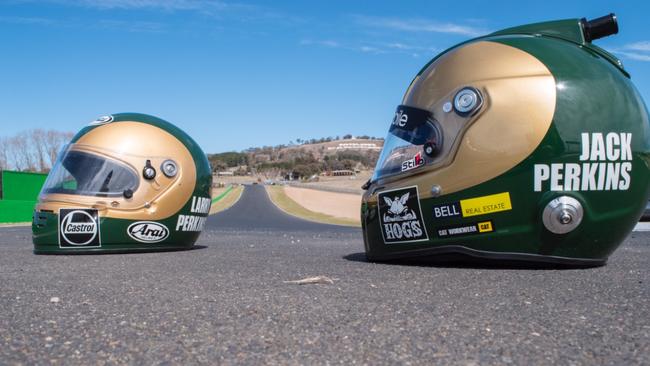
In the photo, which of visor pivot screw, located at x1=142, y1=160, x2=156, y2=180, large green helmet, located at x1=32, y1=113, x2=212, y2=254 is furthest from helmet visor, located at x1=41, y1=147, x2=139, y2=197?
visor pivot screw, located at x1=142, y1=160, x2=156, y2=180

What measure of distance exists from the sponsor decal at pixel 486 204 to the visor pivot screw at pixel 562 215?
1.19 feet

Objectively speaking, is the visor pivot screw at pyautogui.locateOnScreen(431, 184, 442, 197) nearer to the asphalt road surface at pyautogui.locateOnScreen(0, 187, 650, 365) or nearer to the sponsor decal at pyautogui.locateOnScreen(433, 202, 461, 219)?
the sponsor decal at pyautogui.locateOnScreen(433, 202, 461, 219)

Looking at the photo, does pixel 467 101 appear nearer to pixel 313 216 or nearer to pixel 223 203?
pixel 313 216

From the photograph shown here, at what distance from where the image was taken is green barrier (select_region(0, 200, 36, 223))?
25719mm

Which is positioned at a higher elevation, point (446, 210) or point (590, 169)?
point (590, 169)

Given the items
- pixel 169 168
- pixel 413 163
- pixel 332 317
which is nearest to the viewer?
pixel 332 317

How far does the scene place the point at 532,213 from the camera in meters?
5.86

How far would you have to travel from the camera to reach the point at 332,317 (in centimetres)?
368

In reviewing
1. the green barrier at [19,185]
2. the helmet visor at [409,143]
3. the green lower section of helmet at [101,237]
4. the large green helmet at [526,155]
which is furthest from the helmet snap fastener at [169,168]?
the green barrier at [19,185]

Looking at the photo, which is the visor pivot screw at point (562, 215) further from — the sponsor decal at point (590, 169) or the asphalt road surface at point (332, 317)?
the asphalt road surface at point (332, 317)

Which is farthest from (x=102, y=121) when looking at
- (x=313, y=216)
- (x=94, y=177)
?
(x=313, y=216)

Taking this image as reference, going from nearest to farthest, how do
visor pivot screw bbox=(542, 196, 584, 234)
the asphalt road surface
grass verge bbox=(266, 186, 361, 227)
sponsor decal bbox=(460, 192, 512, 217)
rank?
1. the asphalt road surface
2. visor pivot screw bbox=(542, 196, 584, 234)
3. sponsor decal bbox=(460, 192, 512, 217)
4. grass verge bbox=(266, 186, 361, 227)

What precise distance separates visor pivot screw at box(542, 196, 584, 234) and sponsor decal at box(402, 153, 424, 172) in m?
1.30

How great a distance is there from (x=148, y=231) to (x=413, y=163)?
4.60 meters
